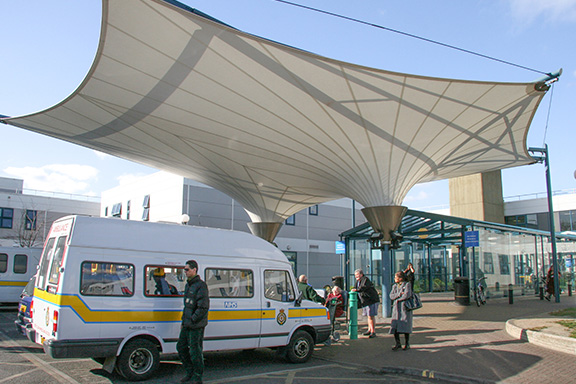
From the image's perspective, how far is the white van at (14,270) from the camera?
19172 mm

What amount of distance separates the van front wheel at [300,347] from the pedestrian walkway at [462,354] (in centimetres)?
59

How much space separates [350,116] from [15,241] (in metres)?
32.6

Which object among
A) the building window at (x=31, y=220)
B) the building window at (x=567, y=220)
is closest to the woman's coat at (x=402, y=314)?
the building window at (x=31, y=220)

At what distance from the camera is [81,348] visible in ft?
22.6

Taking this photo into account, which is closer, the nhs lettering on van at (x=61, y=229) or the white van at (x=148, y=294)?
the white van at (x=148, y=294)

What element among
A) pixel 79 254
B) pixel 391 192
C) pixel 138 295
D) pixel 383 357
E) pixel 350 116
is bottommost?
pixel 383 357

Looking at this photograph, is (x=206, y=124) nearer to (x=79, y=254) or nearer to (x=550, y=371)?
(x=79, y=254)

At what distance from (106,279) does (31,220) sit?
116ft

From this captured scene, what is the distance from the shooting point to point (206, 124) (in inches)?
567

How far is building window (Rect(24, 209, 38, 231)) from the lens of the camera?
38.2 metres

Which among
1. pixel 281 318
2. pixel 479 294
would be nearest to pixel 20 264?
pixel 281 318

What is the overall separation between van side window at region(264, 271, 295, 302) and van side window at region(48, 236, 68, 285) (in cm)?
352

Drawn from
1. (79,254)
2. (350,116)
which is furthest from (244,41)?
(79,254)

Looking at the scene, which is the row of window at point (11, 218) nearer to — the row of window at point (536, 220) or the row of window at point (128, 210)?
the row of window at point (128, 210)
